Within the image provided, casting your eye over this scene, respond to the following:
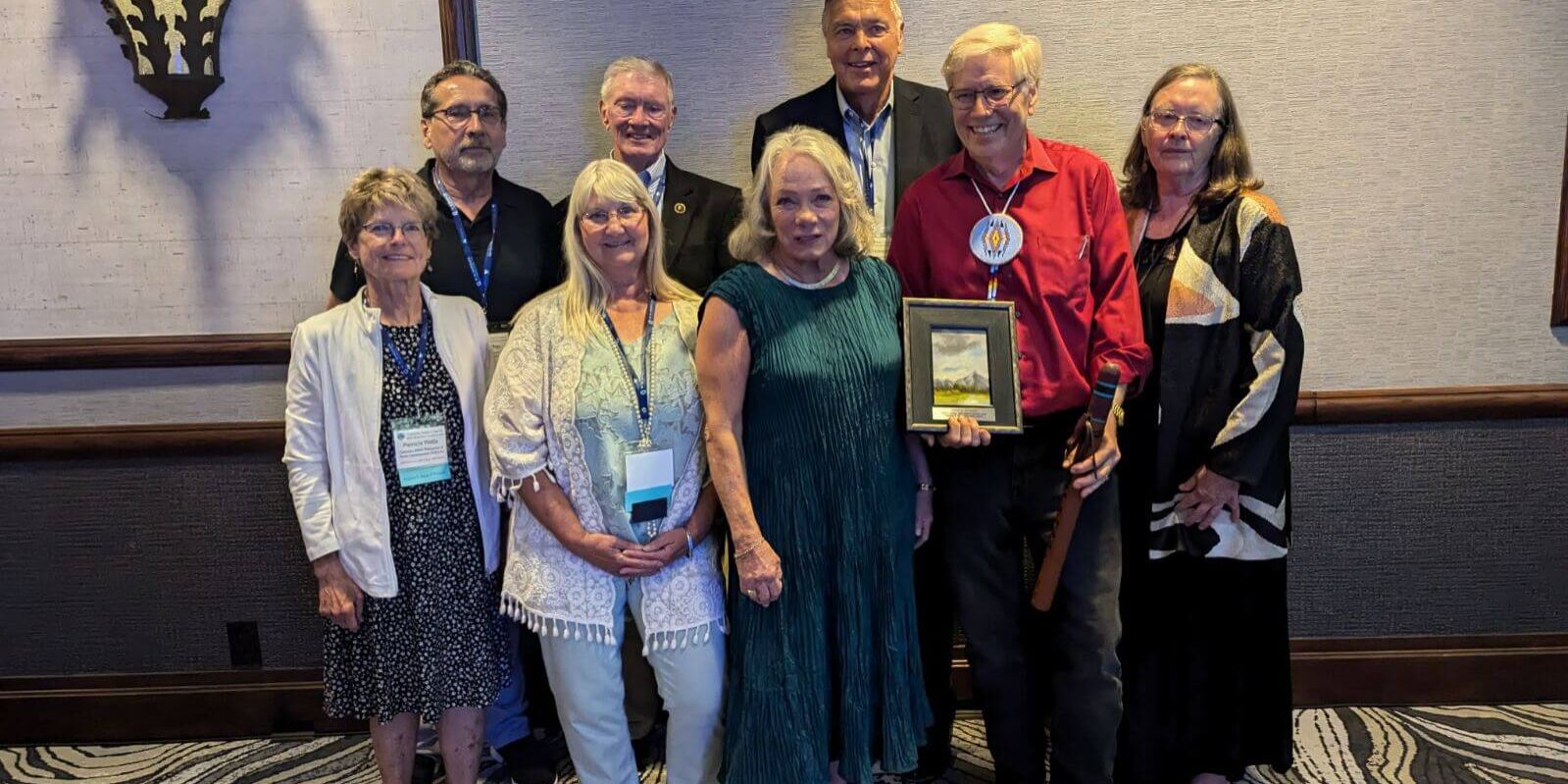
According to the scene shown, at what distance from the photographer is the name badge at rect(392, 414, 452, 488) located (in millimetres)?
2113

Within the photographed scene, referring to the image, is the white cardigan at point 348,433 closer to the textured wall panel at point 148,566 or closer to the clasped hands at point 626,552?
the clasped hands at point 626,552

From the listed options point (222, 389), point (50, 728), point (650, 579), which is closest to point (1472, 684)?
point (650, 579)

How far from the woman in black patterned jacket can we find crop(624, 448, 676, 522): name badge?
3.57ft

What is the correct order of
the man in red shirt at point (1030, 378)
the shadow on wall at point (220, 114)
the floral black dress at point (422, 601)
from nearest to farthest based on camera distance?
1. the man in red shirt at point (1030, 378)
2. the floral black dress at point (422, 601)
3. the shadow on wall at point (220, 114)

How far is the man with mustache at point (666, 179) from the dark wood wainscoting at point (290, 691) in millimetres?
1753

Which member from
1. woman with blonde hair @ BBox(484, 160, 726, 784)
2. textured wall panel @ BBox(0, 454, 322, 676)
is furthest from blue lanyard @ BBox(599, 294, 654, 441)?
textured wall panel @ BBox(0, 454, 322, 676)

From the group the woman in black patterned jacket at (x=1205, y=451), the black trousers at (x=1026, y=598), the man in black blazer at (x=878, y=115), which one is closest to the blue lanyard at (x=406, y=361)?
the man in black blazer at (x=878, y=115)

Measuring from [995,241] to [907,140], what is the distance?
549mm

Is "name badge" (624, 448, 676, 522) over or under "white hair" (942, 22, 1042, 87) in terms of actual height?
under

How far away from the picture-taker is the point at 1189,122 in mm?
2182

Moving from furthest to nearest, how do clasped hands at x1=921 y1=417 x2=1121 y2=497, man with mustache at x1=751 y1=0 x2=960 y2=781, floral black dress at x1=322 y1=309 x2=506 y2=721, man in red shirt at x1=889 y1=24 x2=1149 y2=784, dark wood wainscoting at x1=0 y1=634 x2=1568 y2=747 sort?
dark wood wainscoting at x1=0 y1=634 x2=1568 y2=747, man with mustache at x1=751 y1=0 x2=960 y2=781, floral black dress at x1=322 y1=309 x2=506 y2=721, man in red shirt at x1=889 y1=24 x2=1149 y2=784, clasped hands at x1=921 y1=417 x2=1121 y2=497

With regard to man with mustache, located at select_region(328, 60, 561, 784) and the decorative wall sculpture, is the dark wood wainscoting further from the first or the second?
the decorative wall sculpture

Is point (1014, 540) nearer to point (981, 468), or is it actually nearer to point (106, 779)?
point (981, 468)

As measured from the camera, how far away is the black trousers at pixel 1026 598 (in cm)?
210
